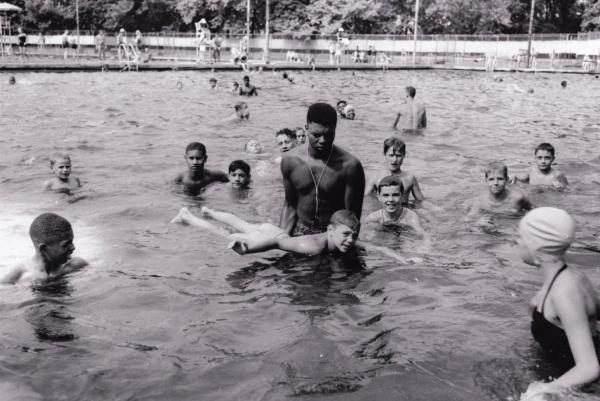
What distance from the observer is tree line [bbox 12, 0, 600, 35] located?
54.8 metres

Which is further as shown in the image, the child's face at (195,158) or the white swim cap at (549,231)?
the child's face at (195,158)

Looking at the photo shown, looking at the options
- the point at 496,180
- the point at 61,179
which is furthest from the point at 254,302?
the point at 61,179

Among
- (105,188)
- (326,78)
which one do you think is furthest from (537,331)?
(326,78)

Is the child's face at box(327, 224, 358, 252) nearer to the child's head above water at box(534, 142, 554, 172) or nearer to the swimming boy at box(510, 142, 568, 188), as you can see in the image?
the swimming boy at box(510, 142, 568, 188)

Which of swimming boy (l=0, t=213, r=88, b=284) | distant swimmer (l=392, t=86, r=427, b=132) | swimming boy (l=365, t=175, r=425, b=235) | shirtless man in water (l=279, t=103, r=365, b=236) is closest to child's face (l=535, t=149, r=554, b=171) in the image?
swimming boy (l=365, t=175, r=425, b=235)

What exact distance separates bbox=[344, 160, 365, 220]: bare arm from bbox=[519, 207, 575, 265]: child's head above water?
257cm

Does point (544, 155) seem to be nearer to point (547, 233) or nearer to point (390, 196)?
point (390, 196)

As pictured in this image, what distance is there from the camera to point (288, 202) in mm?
6652

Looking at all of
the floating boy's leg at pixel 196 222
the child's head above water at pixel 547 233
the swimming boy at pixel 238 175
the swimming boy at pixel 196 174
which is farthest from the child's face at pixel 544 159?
the child's head above water at pixel 547 233

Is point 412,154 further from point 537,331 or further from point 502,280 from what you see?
point 537,331

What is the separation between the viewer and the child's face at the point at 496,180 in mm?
8484

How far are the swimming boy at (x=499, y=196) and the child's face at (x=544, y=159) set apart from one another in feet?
4.54

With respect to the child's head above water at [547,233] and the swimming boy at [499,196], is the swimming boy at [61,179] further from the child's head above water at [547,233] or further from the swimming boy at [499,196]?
the child's head above water at [547,233]

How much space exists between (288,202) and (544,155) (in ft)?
16.0
